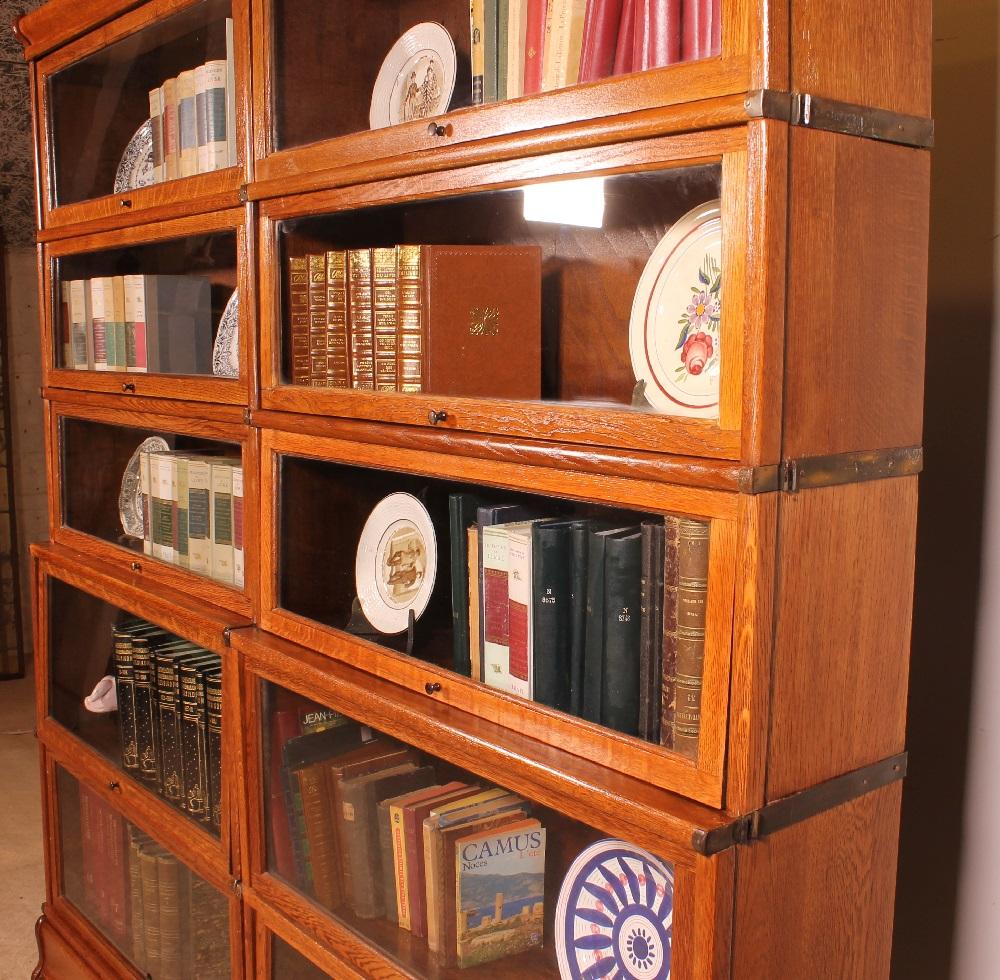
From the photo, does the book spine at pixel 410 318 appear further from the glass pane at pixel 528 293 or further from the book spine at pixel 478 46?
the book spine at pixel 478 46

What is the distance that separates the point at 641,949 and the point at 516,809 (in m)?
0.22

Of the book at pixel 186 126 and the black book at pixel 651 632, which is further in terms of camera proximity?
the book at pixel 186 126

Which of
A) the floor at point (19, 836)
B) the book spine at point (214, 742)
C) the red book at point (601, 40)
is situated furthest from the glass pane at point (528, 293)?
the floor at point (19, 836)

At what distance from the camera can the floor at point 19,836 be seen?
2.68 m

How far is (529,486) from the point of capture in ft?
4.17

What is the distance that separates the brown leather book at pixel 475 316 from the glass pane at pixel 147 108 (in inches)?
22.9

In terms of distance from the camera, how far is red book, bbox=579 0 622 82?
1.21m

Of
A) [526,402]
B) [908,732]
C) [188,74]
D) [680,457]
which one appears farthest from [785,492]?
[188,74]

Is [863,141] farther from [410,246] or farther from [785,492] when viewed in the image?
[410,246]

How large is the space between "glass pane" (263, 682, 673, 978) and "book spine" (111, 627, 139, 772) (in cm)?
57

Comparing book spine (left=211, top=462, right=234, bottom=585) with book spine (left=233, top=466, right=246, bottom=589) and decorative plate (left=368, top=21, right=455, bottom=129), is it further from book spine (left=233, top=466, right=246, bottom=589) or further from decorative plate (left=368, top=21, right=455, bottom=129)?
decorative plate (left=368, top=21, right=455, bottom=129)

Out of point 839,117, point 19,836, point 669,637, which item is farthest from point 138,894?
point 839,117

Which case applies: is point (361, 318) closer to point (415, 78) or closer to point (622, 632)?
point (415, 78)

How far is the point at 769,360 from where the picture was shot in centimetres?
101
